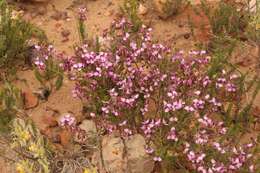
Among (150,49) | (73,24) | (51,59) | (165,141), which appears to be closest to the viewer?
(165,141)

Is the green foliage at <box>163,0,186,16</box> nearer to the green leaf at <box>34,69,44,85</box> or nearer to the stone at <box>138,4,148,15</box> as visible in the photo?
the stone at <box>138,4,148,15</box>

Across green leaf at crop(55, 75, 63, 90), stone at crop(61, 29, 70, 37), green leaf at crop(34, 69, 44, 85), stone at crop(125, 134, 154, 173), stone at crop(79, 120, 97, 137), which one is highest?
stone at crop(61, 29, 70, 37)

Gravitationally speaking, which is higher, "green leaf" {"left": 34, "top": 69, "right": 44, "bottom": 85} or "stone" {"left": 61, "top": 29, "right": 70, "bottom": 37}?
"stone" {"left": 61, "top": 29, "right": 70, "bottom": 37}

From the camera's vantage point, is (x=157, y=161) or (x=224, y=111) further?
(x=224, y=111)

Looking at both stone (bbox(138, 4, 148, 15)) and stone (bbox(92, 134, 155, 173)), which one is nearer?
stone (bbox(92, 134, 155, 173))

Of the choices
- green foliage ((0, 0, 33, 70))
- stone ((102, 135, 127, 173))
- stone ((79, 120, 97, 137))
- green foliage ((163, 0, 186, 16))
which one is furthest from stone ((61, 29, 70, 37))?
stone ((102, 135, 127, 173))

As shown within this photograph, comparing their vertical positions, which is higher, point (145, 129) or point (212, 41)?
point (212, 41)

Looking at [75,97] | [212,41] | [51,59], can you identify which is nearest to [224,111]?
[212,41]

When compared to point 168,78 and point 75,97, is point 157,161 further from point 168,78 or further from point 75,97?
point 75,97
